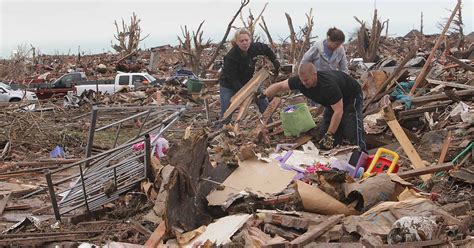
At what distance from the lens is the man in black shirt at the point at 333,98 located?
21.8ft

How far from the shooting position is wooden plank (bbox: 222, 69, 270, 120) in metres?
8.56

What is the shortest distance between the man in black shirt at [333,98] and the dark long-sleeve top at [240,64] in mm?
1663

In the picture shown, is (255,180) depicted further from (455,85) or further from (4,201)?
(455,85)

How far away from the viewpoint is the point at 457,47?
23.2 m

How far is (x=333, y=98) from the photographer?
6.66 meters

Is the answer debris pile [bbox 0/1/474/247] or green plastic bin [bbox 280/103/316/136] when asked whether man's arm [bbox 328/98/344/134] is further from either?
green plastic bin [bbox 280/103/316/136]

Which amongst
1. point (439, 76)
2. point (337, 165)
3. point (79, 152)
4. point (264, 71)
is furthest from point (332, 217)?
point (439, 76)

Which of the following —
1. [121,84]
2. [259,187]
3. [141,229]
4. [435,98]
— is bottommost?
[121,84]

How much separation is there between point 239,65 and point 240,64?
2 centimetres

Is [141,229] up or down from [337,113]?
down

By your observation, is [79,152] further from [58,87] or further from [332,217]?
[58,87]

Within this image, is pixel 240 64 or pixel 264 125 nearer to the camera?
pixel 264 125

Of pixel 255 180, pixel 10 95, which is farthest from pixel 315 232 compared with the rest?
pixel 10 95

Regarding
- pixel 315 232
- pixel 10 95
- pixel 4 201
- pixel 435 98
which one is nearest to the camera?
pixel 315 232
